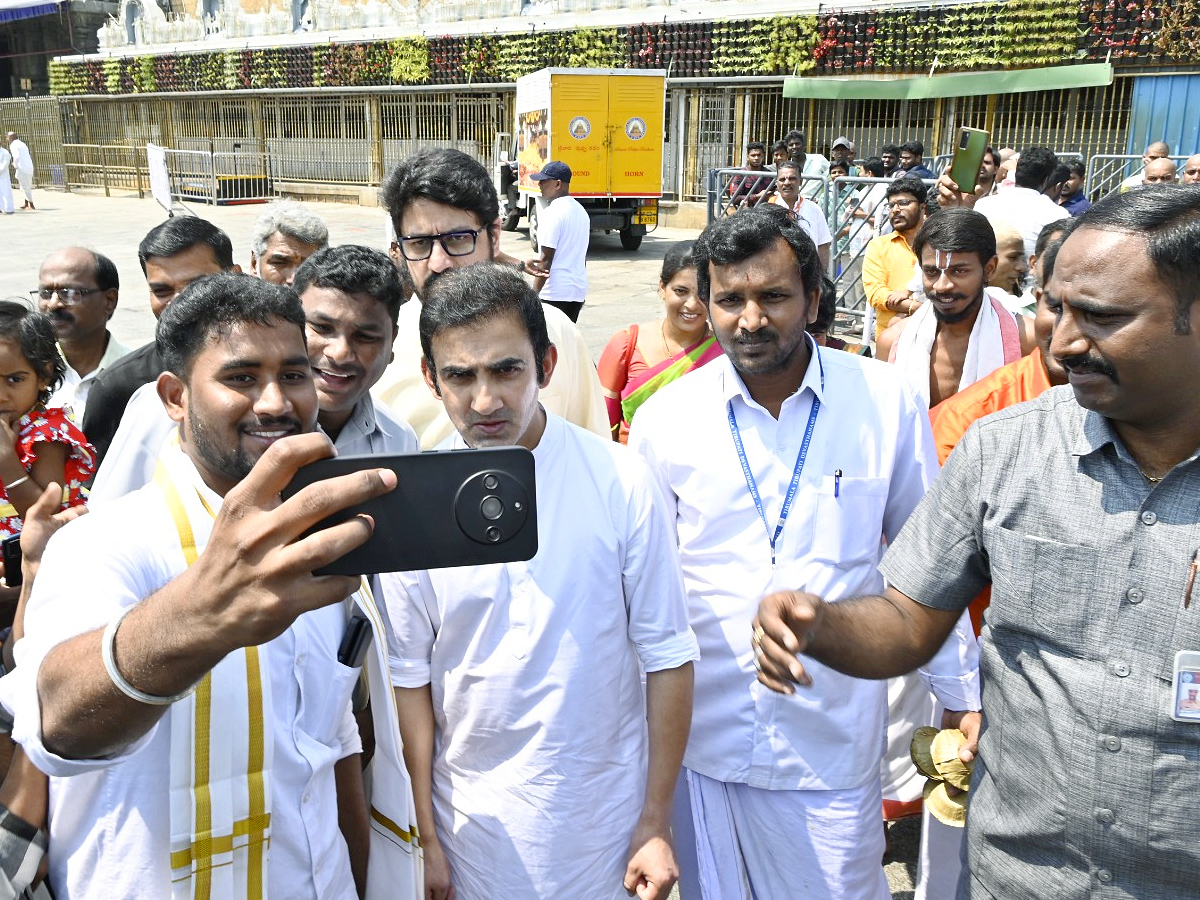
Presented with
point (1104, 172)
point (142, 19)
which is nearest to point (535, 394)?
point (1104, 172)

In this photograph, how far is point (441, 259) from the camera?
10.6 ft

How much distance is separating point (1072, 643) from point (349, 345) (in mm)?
1862

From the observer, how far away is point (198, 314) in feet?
5.83

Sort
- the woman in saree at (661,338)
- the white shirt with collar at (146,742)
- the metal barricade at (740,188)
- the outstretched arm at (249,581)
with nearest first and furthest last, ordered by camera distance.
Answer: the outstretched arm at (249,581), the white shirt with collar at (146,742), the woman in saree at (661,338), the metal barricade at (740,188)

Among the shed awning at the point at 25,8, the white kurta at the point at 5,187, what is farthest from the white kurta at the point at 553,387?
the shed awning at the point at 25,8

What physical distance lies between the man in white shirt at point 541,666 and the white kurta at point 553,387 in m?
0.93

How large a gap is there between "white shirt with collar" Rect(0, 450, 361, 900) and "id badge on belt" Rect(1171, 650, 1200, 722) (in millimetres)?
1371

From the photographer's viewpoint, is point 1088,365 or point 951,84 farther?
point 951,84

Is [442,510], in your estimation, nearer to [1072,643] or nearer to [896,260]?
[1072,643]

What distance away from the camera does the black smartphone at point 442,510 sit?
114cm

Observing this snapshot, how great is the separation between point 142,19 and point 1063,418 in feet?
126

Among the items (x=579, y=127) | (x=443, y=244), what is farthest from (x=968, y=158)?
(x=579, y=127)

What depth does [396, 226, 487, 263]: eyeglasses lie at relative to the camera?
3.25 metres

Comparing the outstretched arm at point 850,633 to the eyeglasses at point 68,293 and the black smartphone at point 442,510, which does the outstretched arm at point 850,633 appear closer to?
the black smartphone at point 442,510
